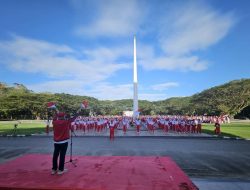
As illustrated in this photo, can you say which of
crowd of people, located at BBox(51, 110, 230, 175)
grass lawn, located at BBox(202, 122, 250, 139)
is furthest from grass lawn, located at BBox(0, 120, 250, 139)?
crowd of people, located at BBox(51, 110, 230, 175)

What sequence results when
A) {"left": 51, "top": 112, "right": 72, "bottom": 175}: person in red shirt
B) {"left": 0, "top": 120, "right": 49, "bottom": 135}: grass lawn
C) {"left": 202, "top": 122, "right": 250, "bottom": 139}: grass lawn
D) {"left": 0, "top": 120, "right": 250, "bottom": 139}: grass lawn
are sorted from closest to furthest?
{"left": 51, "top": 112, "right": 72, "bottom": 175}: person in red shirt < {"left": 202, "top": 122, "right": 250, "bottom": 139}: grass lawn < {"left": 0, "top": 120, "right": 250, "bottom": 139}: grass lawn < {"left": 0, "top": 120, "right": 49, "bottom": 135}: grass lawn

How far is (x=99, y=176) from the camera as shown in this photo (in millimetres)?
7270

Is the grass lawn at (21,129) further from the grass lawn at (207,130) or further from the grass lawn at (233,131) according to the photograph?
the grass lawn at (233,131)

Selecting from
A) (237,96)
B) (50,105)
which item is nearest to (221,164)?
(50,105)

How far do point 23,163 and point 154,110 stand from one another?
103357mm

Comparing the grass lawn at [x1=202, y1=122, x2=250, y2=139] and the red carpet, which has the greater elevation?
the grass lawn at [x1=202, y1=122, x2=250, y2=139]

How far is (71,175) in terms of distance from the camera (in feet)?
24.3

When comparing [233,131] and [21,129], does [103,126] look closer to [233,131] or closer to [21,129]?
[21,129]

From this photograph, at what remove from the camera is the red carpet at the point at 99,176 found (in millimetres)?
6359

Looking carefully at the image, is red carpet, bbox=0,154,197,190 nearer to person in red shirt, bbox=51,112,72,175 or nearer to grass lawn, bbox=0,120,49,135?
person in red shirt, bbox=51,112,72,175

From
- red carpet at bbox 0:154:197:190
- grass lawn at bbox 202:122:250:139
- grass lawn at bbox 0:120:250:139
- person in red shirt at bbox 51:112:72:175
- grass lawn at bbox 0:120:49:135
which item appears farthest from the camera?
grass lawn at bbox 0:120:49:135

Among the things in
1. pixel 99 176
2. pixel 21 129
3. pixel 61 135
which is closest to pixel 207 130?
pixel 21 129

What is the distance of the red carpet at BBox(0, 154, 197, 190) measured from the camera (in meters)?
6.36

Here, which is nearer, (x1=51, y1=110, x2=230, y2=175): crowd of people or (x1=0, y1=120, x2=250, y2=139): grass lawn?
(x1=51, y1=110, x2=230, y2=175): crowd of people
